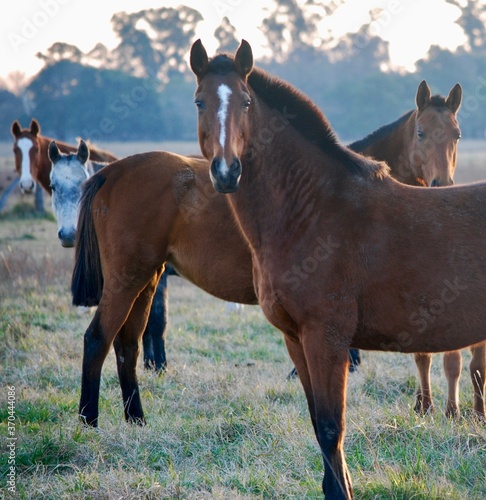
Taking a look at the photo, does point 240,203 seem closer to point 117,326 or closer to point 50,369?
point 117,326

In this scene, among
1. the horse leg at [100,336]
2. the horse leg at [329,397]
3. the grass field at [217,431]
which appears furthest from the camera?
the horse leg at [100,336]

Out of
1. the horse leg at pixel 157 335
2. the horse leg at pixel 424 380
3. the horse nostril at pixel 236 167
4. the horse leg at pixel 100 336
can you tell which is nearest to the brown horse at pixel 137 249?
the horse leg at pixel 100 336

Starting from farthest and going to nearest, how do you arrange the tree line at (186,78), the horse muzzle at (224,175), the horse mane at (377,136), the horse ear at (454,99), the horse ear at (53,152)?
1. the tree line at (186,78)
2. the horse ear at (53,152)
3. the horse mane at (377,136)
4. the horse ear at (454,99)
5. the horse muzzle at (224,175)

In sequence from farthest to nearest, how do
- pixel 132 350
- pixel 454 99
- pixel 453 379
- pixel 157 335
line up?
pixel 157 335 < pixel 454 99 < pixel 132 350 < pixel 453 379

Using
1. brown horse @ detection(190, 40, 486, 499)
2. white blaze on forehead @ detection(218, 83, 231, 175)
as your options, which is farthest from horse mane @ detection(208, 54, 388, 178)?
white blaze on forehead @ detection(218, 83, 231, 175)

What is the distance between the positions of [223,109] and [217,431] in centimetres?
226

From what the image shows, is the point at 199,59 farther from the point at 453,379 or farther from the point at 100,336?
the point at 453,379

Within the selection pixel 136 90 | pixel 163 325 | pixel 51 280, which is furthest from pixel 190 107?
pixel 163 325

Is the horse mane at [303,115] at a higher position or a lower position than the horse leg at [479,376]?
higher

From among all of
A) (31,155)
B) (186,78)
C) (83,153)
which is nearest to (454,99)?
(83,153)

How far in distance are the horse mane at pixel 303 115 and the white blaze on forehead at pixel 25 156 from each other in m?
6.79

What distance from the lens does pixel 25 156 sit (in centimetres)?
998

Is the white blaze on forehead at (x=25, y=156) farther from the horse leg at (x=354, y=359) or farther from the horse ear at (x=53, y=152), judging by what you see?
the horse leg at (x=354, y=359)

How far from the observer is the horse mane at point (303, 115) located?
3793 mm
